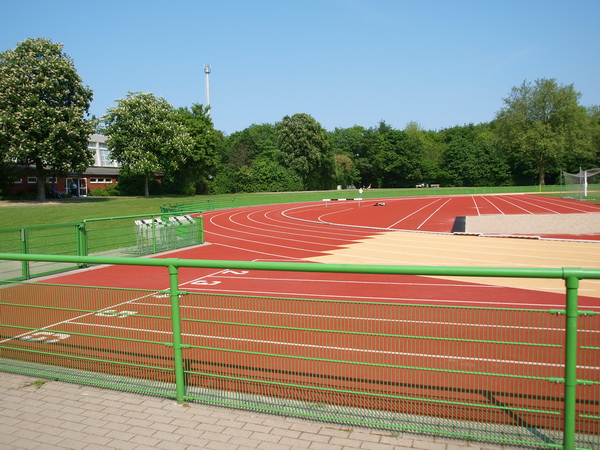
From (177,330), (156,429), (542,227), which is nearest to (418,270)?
(177,330)

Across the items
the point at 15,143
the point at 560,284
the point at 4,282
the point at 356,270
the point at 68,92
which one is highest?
the point at 68,92

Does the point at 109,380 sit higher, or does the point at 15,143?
the point at 15,143

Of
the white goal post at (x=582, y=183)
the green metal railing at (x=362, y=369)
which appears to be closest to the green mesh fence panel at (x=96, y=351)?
the green metal railing at (x=362, y=369)

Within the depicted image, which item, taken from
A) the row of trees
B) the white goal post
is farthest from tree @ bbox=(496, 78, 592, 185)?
the white goal post

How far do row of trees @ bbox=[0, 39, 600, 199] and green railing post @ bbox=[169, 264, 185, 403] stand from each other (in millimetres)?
39274

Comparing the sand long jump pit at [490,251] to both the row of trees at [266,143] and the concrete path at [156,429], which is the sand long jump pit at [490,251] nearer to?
the concrete path at [156,429]

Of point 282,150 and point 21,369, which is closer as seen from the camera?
point 21,369

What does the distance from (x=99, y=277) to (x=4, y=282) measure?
6773 millimetres

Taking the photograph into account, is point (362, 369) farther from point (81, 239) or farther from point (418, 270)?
point (81, 239)

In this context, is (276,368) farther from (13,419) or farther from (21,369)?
(21,369)

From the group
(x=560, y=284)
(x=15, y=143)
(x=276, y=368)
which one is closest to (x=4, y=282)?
(x=276, y=368)

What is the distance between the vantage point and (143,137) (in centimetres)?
5038

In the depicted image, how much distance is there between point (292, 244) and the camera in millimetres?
19031

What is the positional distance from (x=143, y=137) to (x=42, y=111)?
525 inches
